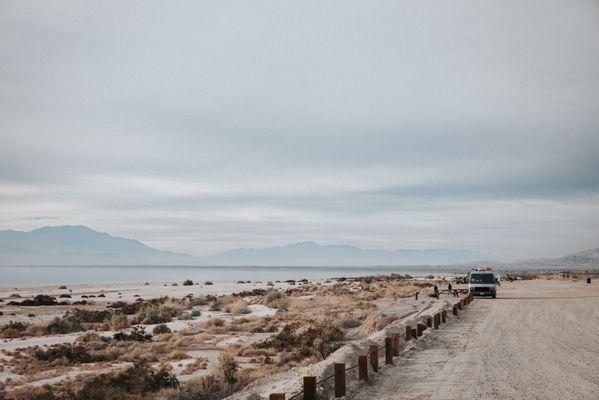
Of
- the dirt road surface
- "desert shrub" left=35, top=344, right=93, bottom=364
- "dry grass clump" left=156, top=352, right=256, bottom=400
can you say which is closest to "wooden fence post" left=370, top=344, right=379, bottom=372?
the dirt road surface

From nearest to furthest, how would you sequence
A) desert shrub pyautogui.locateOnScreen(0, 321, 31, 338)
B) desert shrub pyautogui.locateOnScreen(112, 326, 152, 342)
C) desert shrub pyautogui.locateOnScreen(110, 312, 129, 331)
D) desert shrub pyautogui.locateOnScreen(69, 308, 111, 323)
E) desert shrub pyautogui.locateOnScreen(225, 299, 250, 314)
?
desert shrub pyautogui.locateOnScreen(112, 326, 152, 342) < desert shrub pyautogui.locateOnScreen(0, 321, 31, 338) < desert shrub pyautogui.locateOnScreen(110, 312, 129, 331) < desert shrub pyautogui.locateOnScreen(69, 308, 111, 323) < desert shrub pyautogui.locateOnScreen(225, 299, 250, 314)

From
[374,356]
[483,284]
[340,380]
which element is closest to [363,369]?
[374,356]

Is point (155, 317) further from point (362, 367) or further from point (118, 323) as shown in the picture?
point (362, 367)

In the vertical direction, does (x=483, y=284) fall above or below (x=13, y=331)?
above

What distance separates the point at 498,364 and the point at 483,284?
103 feet

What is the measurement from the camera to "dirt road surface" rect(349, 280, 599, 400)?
39.1ft

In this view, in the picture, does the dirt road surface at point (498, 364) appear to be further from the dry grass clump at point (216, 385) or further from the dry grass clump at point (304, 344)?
the dry grass clump at point (216, 385)

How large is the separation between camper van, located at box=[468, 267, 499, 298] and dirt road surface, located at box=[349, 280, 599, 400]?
17905 millimetres

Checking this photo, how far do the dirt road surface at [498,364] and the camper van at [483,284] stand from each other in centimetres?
1790

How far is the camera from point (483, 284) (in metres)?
44.6

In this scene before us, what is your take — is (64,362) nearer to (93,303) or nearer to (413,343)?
(413,343)

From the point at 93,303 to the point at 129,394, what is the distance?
3947cm

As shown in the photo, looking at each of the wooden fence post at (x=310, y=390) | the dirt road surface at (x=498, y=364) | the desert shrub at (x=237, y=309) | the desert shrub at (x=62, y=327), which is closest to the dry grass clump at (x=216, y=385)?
the dirt road surface at (x=498, y=364)

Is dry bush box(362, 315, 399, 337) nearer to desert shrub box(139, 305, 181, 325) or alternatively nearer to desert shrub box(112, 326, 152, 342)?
desert shrub box(112, 326, 152, 342)
